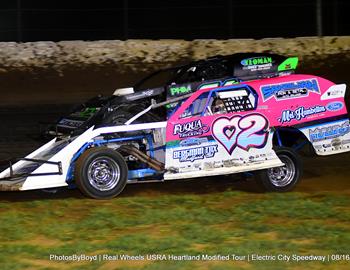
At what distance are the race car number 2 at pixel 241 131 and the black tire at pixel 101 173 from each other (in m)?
1.36

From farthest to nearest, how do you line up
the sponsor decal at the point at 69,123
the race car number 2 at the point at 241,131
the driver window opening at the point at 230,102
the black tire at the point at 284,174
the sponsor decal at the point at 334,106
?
1. the sponsor decal at the point at 69,123
2. the sponsor decal at the point at 334,106
3. the black tire at the point at 284,174
4. the driver window opening at the point at 230,102
5. the race car number 2 at the point at 241,131

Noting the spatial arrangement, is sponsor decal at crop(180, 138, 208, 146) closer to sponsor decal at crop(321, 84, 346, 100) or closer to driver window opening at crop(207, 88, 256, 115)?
driver window opening at crop(207, 88, 256, 115)

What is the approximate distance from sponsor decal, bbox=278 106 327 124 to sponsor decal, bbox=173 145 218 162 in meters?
1.08

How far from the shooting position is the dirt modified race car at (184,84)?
940 centimetres

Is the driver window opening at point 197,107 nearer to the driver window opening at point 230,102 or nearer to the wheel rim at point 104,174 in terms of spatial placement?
the driver window opening at point 230,102

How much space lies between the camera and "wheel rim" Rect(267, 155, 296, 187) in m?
9.58

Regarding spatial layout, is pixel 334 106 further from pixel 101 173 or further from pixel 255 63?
pixel 101 173

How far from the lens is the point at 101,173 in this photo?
8.74 m

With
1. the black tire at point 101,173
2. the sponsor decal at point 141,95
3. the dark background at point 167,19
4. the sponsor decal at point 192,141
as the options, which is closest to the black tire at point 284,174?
the sponsor decal at point 192,141

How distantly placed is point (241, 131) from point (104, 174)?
193 cm

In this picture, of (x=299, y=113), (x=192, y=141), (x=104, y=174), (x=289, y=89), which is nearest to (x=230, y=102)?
(x=192, y=141)

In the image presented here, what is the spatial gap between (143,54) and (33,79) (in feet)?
11.4

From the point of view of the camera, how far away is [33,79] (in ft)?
65.7

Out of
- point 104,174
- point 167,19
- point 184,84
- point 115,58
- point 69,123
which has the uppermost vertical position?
point 167,19
